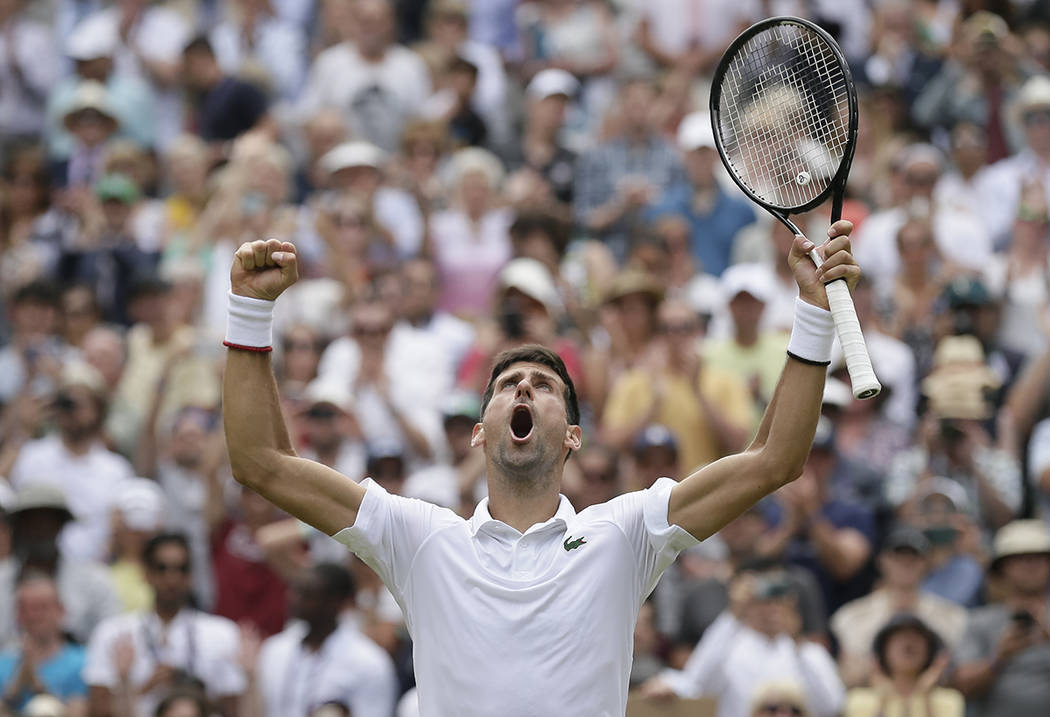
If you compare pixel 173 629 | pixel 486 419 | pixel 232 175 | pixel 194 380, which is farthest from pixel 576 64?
pixel 486 419

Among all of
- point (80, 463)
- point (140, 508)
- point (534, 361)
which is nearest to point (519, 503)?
point (534, 361)

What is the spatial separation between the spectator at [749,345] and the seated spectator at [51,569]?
12.4 feet

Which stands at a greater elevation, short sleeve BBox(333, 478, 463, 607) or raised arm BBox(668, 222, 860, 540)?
raised arm BBox(668, 222, 860, 540)

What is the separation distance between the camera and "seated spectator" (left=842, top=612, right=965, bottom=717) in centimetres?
900

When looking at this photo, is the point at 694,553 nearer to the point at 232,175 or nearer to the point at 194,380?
the point at 194,380

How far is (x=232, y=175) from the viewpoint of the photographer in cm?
1319

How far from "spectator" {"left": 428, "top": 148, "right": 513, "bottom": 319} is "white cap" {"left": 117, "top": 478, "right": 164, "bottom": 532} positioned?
2.73 metres

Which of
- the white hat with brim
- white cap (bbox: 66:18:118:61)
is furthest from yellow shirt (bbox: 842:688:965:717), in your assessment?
white cap (bbox: 66:18:118:61)

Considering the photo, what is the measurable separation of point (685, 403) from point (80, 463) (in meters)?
3.66

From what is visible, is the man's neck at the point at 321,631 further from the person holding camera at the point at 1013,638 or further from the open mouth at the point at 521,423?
the open mouth at the point at 521,423

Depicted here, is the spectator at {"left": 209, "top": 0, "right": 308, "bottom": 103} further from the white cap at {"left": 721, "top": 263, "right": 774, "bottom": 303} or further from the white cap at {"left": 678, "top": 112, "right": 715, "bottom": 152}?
the white cap at {"left": 721, "top": 263, "right": 774, "bottom": 303}

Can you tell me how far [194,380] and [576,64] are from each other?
16.2 feet

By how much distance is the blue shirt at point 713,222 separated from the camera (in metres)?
13.2

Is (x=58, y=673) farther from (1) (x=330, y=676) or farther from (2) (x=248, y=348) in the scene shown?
(2) (x=248, y=348)
